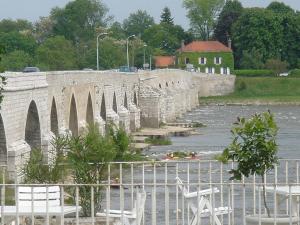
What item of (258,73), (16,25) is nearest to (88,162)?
(258,73)

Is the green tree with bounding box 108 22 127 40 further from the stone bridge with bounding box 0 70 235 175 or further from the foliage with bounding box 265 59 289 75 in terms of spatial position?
the stone bridge with bounding box 0 70 235 175

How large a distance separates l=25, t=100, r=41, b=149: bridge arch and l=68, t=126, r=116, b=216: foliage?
1312 cm

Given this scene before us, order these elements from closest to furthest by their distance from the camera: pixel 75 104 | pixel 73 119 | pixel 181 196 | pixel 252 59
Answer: pixel 181 196, pixel 75 104, pixel 73 119, pixel 252 59

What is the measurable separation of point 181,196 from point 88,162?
4964mm

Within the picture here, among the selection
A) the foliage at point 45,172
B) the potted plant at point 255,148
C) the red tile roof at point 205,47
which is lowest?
the foliage at point 45,172

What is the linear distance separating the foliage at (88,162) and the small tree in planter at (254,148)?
17.1 feet

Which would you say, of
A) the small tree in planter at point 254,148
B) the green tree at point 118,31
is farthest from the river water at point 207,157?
the green tree at point 118,31

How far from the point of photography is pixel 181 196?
1827 centimetres

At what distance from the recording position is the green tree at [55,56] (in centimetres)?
8975

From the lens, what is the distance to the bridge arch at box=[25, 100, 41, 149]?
134 ft

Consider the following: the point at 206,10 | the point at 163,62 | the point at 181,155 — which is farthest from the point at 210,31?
the point at 181,155

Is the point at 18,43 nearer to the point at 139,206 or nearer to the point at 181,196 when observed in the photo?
the point at 181,196

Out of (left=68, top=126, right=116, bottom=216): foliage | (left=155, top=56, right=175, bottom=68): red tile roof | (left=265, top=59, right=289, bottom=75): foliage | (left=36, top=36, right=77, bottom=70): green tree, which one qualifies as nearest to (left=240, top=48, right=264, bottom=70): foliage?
(left=265, top=59, right=289, bottom=75): foliage

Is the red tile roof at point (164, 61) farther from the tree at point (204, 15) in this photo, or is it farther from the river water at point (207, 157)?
the river water at point (207, 157)
